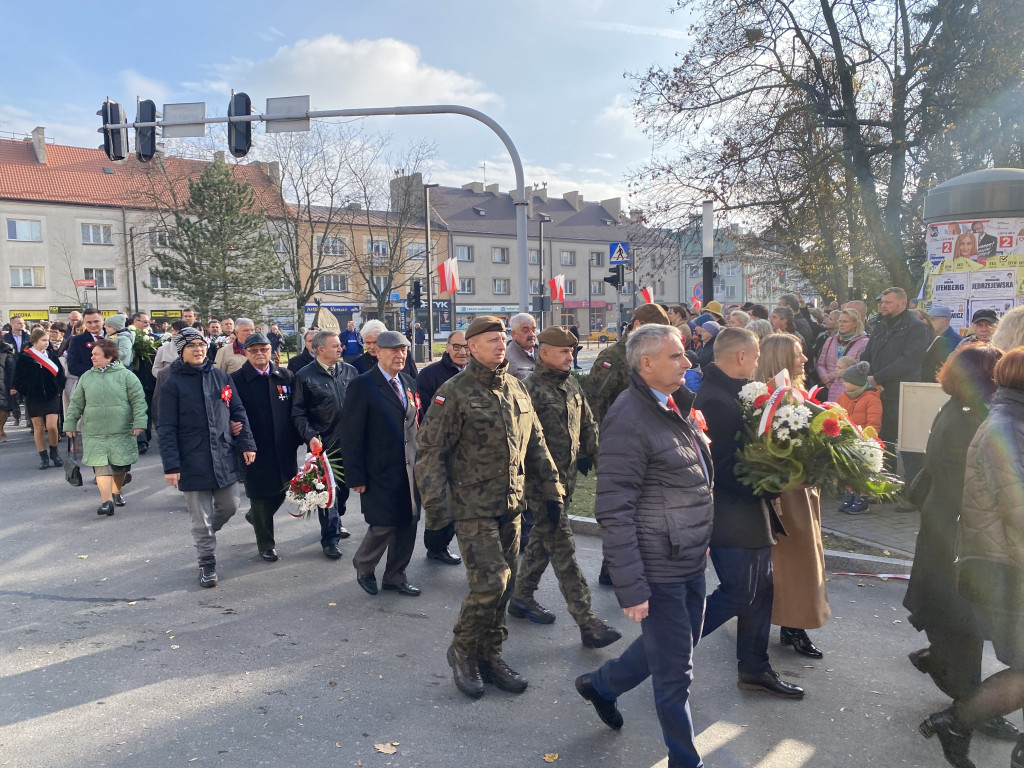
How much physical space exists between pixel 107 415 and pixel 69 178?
49.9 m

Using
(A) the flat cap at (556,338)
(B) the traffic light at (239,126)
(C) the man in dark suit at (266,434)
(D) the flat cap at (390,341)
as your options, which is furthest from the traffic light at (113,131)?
(A) the flat cap at (556,338)

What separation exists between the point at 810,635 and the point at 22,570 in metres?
6.26

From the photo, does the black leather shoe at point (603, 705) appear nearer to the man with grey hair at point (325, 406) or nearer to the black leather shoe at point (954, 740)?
the black leather shoe at point (954, 740)

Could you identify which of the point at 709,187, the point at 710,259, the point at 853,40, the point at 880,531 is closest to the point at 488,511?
the point at 880,531

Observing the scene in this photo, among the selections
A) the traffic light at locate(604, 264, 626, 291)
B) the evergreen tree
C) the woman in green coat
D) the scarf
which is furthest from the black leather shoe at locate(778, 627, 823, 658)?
the evergreen tree

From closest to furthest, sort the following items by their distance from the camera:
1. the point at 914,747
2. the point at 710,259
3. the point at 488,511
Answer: the point at 914,747
the point at 488,511
the point at 710,259

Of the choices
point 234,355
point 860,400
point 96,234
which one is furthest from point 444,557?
point 96,234

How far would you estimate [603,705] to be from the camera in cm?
363

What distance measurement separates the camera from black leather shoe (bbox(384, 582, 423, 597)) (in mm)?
5695

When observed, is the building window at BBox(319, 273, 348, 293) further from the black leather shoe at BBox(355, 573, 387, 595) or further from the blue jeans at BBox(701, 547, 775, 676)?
the blue jeans at BBox(701, 547, 775, 676)

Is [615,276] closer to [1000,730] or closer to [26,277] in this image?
[1000,730]

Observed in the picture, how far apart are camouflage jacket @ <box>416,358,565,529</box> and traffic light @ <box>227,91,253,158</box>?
9.60 m

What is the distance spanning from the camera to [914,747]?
3.50 metres

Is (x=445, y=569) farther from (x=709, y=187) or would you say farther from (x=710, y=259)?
(x=709, y=187)
